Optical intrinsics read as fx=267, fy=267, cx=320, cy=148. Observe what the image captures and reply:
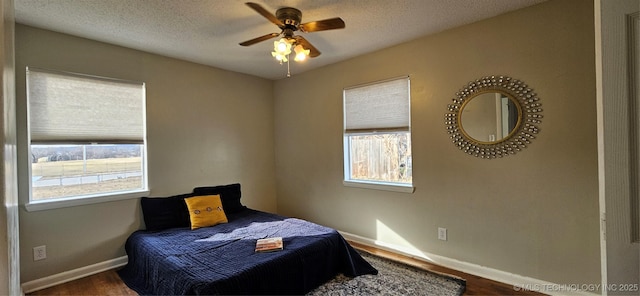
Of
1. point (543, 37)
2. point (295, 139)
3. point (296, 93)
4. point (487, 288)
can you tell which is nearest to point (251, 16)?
point (296, 93)

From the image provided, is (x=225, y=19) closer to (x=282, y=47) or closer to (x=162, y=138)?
(x=282, y=47)

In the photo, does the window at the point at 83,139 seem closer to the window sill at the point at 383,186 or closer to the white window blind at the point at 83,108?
the white window blind at the point at 83,108

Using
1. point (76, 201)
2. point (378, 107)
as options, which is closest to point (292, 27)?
point (378, 107)

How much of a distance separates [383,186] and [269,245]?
1.54 m

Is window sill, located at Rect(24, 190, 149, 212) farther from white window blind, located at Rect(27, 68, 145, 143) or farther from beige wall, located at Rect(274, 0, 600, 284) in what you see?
beige wall, located at Rect(274, 0, 600, 284)

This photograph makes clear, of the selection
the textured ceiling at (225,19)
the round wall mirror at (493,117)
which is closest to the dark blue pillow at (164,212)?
the textured ceiling at (225,19)

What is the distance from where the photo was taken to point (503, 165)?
7.81 feet

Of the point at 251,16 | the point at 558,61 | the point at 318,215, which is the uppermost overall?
the point at 251,16

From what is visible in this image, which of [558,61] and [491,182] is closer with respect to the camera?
[558,61]

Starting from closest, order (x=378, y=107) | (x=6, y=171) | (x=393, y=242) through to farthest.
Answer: (x=6, y=171) → (x=393, y=242) → (x=378, y=107)

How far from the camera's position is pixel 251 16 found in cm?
229

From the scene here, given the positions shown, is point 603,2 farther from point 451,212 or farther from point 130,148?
point 130,148

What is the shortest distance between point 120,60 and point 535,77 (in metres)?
3.99

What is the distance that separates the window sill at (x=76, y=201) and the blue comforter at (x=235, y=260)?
0.44 metres
